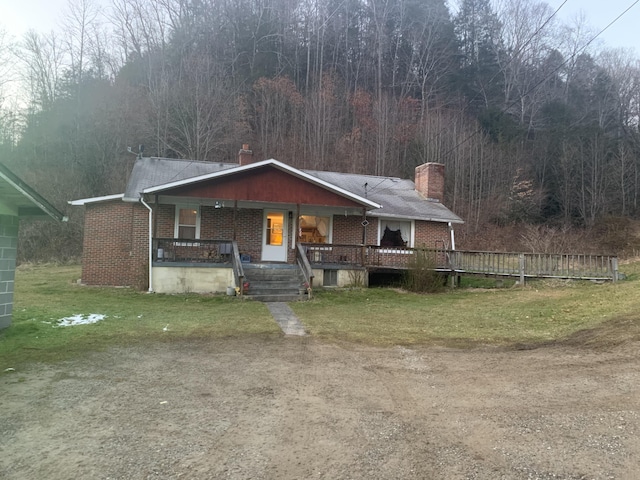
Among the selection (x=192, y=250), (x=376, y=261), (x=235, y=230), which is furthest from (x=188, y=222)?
(x=376, y=261)

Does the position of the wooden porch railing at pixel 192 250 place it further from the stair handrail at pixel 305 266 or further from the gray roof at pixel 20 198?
the gray roof at pixel 20 198

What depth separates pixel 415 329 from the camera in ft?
30.5

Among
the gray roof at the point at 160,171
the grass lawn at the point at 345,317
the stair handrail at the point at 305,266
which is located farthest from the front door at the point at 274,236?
the grass lawn at the point at 345,317

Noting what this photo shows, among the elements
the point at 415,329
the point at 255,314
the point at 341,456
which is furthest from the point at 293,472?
the point at 255,314

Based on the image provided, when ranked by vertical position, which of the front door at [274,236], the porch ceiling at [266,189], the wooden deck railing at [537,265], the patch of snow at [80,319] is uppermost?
the porch ceiling at [266,189]

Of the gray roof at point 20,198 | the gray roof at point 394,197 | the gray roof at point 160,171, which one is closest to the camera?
the gray roof at point 20,198

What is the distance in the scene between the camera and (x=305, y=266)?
14641 millimetres

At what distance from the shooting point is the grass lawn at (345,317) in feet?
25.9

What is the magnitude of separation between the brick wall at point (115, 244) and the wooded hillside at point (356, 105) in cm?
1281

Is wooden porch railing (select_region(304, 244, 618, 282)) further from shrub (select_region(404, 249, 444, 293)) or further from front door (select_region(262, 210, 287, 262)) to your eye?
front door (select_region(262, 210, 287, 262))

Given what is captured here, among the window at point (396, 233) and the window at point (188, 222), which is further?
the window at point (396, 233)

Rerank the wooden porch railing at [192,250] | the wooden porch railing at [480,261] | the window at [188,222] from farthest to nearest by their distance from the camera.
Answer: the window at [188,222] → the wooden porch railing at [480,261] → the wooden porch railing at [192,250]

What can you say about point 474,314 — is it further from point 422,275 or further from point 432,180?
point 432,180

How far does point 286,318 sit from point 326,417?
6127mm
